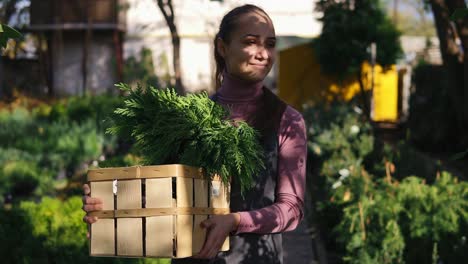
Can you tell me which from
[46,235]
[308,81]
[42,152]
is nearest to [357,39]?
[308,81]

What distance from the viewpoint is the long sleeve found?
2.46 metres

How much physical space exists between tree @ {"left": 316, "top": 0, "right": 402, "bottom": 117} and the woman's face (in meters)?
15.7

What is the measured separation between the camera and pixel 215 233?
2363mm

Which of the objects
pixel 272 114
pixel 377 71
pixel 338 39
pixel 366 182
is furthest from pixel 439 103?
pixel 272 114

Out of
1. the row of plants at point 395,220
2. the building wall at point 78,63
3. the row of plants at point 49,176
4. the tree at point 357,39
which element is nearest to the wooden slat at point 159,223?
the row of plants at point 49,176

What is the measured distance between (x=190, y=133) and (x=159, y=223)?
0.29 meters

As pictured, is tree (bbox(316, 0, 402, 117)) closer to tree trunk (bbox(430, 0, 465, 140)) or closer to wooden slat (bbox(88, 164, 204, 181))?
tree trunk (bbox(430, 0, 465, 140))

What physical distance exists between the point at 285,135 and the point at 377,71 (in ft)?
66.0

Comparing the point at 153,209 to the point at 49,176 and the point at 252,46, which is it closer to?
the point at 252,46

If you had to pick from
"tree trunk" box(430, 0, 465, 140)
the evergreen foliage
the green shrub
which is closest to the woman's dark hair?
the evergreen foliage

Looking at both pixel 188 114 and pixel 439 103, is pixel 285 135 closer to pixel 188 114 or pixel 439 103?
pixel 188 114

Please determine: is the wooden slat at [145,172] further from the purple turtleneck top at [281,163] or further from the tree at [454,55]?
the tree at [454,55]

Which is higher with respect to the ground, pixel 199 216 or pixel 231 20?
pixel 231 20

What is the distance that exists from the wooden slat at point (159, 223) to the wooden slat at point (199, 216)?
7cm
